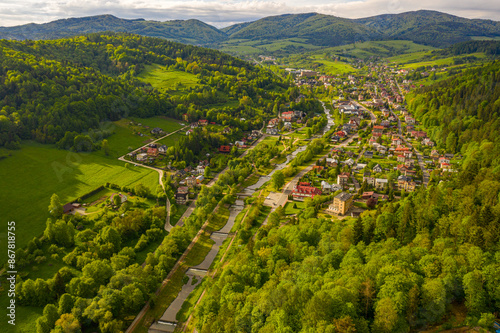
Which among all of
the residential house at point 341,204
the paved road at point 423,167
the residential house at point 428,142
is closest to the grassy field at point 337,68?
the residential house at point 428,142

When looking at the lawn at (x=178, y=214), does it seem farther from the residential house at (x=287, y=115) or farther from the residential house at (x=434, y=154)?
the residential house at (x=287, y=115)

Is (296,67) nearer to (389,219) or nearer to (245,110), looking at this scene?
(245,110)

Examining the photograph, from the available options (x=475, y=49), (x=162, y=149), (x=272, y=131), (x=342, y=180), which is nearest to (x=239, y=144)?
(x=272, y=131)

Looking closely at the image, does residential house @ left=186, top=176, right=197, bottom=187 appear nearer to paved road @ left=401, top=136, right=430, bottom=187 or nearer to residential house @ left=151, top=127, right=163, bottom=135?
residential house @ left=151, top=127, right=163, bottom=135

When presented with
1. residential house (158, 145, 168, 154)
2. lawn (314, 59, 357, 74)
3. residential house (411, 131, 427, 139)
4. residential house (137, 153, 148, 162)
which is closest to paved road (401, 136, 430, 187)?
residential house (411, 131, 427, 139)

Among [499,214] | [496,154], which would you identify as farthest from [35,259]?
[496,154]
